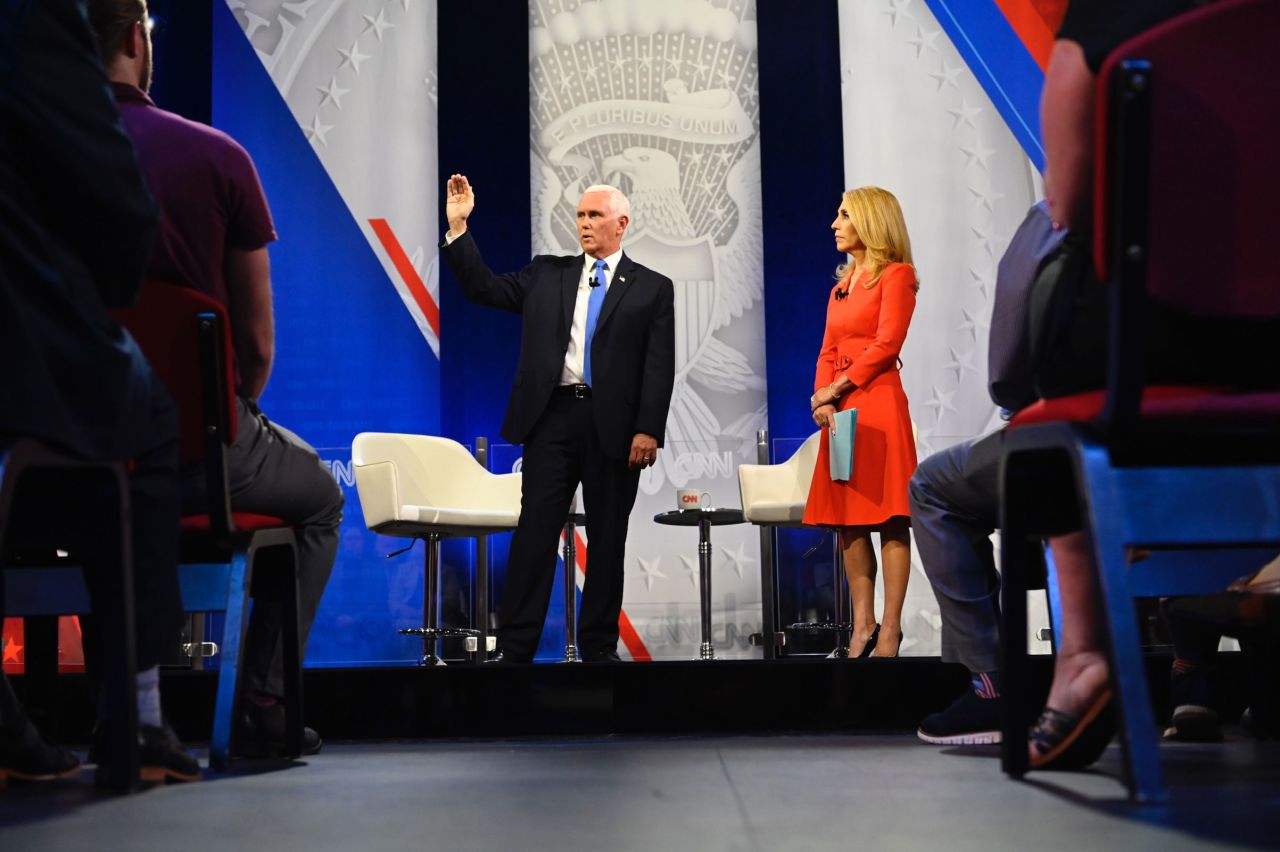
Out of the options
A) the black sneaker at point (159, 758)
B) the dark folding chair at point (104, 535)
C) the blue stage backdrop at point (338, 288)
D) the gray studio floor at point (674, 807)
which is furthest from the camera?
the blue stage backdrop at point (338, 288)

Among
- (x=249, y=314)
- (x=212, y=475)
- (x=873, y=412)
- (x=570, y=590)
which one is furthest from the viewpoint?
(x=570, y=590)

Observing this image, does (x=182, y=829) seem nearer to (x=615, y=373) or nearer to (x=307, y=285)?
(x=615, y=373)

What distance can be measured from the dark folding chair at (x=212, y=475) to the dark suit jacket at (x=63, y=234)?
1.10 ft

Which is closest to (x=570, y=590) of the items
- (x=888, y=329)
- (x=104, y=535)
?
(x=888, y=329)

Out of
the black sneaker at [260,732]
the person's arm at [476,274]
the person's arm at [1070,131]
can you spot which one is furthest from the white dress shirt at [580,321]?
the person's arm at [1070,131]

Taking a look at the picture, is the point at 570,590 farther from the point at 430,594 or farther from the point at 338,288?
the point at 338,288

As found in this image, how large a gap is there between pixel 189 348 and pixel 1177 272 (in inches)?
57.2

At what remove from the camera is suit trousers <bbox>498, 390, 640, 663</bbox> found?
455 cm

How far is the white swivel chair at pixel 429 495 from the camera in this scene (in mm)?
5473

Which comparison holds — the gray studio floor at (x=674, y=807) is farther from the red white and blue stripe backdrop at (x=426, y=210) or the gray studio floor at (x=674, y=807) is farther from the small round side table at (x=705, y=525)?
the red white and blue stripe backdrop at (x=426, y=210)

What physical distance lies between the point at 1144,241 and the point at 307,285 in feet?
19.2

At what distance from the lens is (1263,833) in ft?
3.96

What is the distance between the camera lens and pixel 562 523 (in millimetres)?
4688

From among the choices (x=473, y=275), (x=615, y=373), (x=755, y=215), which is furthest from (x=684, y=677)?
(x=755, y=215)
